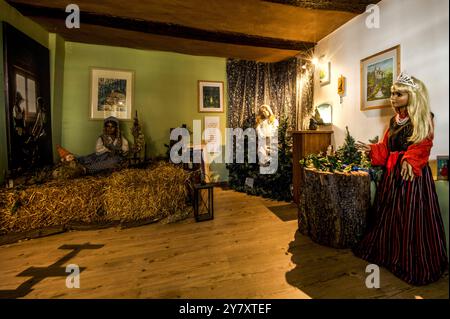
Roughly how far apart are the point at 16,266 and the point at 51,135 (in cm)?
239

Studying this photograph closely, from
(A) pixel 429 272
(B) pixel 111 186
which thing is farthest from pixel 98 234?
(A) pixel 429 272

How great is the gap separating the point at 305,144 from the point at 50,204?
11.7ft

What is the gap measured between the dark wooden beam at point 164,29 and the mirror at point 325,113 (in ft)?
4.12

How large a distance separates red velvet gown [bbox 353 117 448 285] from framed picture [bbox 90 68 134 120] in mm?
4294

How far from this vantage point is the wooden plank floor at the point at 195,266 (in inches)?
63.1

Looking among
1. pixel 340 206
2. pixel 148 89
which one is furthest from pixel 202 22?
pixel 340 206

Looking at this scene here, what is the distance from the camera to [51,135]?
3.58 m

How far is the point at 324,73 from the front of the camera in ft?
11.7

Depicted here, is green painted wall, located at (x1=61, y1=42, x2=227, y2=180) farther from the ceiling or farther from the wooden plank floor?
the wooden plank floor

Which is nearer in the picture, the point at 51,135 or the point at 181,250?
the point at 181,250

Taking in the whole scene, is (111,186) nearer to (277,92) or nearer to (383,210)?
(383,210)

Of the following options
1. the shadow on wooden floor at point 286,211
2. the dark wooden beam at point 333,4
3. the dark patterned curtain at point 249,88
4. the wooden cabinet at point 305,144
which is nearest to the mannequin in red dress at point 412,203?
the shadow on wooden floor at point 286,211

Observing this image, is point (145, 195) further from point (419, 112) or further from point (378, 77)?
point (378, 77)

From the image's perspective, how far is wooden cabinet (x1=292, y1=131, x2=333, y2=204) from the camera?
3.31 metres
